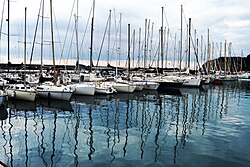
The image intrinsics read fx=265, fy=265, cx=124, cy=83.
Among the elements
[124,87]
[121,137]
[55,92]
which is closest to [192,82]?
[124,87]

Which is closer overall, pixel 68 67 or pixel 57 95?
A: pixel 57 95

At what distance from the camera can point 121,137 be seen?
550 inches

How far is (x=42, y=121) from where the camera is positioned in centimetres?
1750

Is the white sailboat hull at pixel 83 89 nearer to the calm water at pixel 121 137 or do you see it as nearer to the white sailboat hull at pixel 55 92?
the white sailboat hull at pixel 55 92

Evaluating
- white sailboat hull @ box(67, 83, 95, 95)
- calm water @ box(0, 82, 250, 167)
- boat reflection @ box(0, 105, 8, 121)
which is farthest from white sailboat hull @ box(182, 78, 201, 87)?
boat reflection @ box(0, 105, 8, 121)

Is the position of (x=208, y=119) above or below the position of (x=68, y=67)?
below

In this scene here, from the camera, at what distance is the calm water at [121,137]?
10547 millimetres

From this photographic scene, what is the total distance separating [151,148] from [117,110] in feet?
35.2

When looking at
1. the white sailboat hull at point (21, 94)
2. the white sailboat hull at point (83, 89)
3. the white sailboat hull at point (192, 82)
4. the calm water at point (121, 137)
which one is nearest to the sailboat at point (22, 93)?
the white sailboat hull at point (21, 94)

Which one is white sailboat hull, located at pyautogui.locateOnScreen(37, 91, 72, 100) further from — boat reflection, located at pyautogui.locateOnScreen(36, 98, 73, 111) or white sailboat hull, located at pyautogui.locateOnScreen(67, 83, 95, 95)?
white sailboat hull, located at pyautogui.locateOnScreen(67, 83, 95, 95)

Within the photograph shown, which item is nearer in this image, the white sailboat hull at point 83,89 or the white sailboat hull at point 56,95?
the white sailboat hull at point 56,95

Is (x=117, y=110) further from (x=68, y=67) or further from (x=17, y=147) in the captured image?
(x=68, y=67)

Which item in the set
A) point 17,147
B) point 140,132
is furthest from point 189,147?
point 17,147

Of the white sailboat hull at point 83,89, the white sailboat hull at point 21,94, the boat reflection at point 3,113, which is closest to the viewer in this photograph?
the boat reflection at point 3,113
